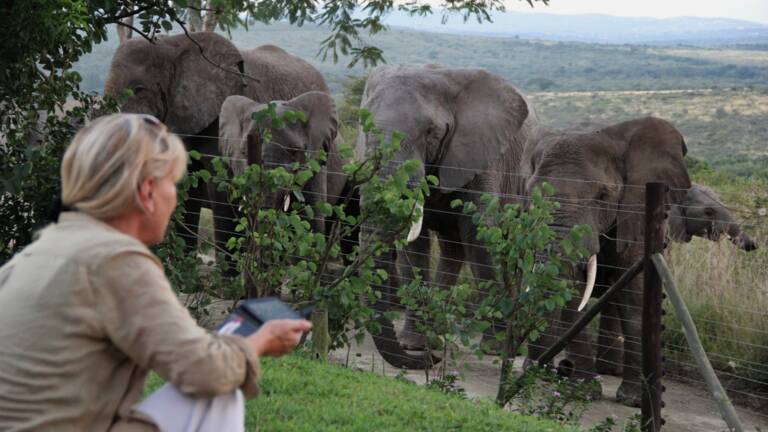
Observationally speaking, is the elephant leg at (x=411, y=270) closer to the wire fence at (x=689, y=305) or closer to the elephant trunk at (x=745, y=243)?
the wire fence at (x=689, y=305)

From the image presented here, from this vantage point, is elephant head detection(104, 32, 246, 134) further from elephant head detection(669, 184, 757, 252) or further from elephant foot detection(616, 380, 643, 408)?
elephant foot detection(616, 380, 643, 408)

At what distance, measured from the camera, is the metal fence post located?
678 centimetres

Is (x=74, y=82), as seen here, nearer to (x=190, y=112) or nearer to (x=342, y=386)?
(x=342, y=386)

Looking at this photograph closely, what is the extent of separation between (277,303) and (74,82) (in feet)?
16.6

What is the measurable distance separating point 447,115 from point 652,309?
419 centimetres

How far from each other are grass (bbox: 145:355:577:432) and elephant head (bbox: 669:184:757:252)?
19.2 feet

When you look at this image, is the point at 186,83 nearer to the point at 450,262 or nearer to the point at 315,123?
the point at 315,123

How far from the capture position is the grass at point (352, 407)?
551 cm

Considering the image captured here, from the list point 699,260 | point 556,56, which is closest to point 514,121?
point 699,260

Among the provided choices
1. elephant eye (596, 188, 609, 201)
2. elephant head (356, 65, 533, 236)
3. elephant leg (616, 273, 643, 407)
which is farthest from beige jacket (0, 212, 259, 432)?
elephant head (356, 65, 533, 236)

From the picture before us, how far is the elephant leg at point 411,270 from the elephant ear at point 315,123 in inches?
45.8

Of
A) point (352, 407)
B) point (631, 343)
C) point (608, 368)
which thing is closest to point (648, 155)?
point (631, 343)

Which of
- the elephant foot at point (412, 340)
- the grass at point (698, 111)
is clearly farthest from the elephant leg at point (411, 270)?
the grass at point (698, 111)

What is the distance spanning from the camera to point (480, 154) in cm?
1070
